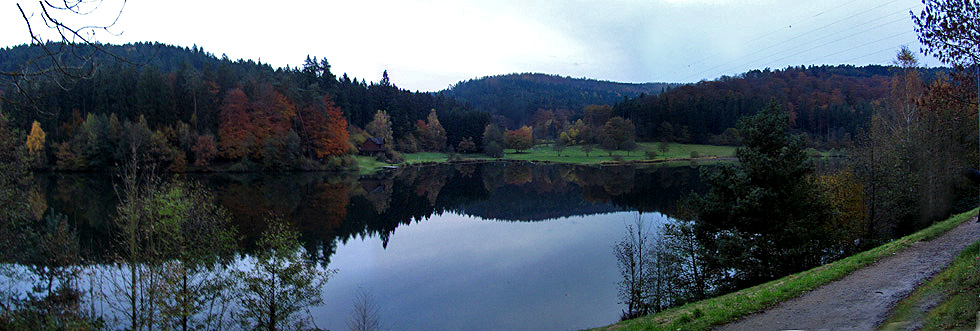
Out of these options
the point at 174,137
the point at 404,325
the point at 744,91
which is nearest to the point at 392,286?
the point at 404,325

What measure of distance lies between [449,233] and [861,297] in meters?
25.3

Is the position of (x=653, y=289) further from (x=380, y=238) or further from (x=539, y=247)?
(x=380, y=238)

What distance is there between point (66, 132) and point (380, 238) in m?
65.6

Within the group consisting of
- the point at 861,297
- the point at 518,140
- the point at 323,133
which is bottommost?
the point at 861,297

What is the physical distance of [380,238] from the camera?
1177 inches

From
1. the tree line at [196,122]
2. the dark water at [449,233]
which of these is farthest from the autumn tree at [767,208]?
the tree line at [196,122]

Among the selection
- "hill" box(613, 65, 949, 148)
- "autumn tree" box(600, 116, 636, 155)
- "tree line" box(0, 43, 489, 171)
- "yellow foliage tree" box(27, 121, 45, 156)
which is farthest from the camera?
"autumn tree" box(600, 116, 636, 155)

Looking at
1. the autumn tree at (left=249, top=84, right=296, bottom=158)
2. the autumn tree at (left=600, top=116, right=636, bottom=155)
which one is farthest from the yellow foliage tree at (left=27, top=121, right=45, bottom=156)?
the autumn tree at (left=600, top=116, right=636, bottom=155)

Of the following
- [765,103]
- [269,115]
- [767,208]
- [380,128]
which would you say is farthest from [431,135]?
[767,208]

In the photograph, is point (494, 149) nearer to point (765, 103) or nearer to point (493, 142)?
point (493, 142)

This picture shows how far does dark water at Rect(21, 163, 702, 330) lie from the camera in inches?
712

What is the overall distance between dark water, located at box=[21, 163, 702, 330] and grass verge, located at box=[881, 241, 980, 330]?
9.08 meters

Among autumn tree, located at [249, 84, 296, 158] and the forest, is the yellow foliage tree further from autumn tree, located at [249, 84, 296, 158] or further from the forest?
autumn tree, located at [249, 84, 296, 158]

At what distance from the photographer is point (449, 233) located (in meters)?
32.8
